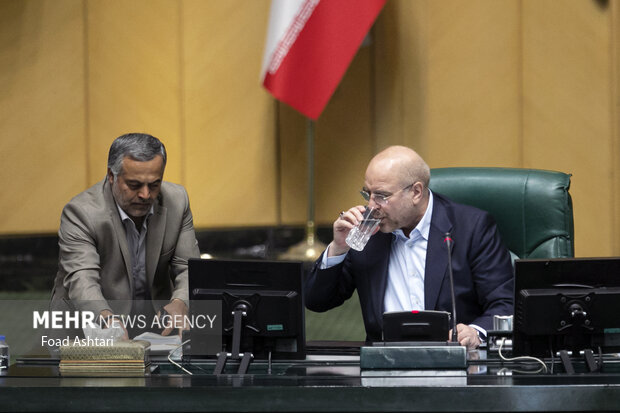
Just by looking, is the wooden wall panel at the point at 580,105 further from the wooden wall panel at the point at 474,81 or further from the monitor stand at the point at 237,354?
the monitor stand at the point at 237,354

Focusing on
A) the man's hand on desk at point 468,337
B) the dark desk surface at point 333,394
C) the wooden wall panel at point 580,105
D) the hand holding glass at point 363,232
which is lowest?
the dark desk surface at point 333,394

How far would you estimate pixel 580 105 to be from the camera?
5699 millimetres

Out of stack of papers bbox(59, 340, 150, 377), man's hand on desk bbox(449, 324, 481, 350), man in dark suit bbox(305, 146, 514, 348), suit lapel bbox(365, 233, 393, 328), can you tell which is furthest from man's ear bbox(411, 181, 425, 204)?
stack of papers bbox(59, 340, 150, 377)

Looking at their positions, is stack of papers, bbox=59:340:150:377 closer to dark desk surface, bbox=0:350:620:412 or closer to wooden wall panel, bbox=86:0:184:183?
dark desk surface, bbox=0:350:620:412

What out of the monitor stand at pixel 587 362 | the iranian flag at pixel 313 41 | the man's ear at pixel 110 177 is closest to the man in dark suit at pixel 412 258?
the monitor stand at pixel 587 362

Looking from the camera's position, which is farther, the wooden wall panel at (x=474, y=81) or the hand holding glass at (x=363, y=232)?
the wooden wall panel at (x=474, y=81)

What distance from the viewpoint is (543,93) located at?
5.75 metres

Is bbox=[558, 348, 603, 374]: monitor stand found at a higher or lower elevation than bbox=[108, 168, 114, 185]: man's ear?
lower

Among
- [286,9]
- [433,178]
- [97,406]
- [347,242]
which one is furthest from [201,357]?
[286,9]

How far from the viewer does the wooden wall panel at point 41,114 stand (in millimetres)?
6145

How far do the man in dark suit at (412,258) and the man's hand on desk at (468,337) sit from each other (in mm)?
262

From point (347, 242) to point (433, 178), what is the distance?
604 millimetres

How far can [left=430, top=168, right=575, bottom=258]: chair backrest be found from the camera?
3.11 m

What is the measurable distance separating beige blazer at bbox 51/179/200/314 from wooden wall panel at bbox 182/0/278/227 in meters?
3.01
